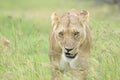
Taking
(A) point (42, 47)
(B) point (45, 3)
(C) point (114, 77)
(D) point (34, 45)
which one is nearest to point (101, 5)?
(B) point (45, 3)

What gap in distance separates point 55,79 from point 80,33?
1.96 ft

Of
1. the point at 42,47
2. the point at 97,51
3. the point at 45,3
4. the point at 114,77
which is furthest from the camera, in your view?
the point at 45,3

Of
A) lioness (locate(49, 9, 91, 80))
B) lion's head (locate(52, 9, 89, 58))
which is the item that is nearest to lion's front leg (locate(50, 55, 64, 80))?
→ lioness (locate(49, 9, 91, 80))

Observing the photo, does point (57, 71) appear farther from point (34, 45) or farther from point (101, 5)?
point (101, 5)

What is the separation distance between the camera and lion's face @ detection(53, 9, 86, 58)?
625 cm

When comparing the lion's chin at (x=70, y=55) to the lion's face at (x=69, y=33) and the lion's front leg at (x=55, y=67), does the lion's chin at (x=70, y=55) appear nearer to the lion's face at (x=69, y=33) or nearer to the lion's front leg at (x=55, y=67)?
the lion's face at (x=69, y=33)

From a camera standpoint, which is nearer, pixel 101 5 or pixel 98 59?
pixel 98 59

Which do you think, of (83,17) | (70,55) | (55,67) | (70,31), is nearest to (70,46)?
(70,55)

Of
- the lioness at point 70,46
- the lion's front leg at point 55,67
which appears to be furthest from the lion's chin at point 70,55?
the lion's front leg at point 55,67

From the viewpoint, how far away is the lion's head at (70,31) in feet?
20.6

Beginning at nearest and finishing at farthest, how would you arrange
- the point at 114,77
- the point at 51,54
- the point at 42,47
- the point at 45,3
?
1. the point at 114,77
2. the point at 51,54
3. the point at 42,47
4. the point at 45,3

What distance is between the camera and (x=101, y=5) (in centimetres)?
2148

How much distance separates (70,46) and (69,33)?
8.7 inches

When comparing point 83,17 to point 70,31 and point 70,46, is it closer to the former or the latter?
point 70,31
